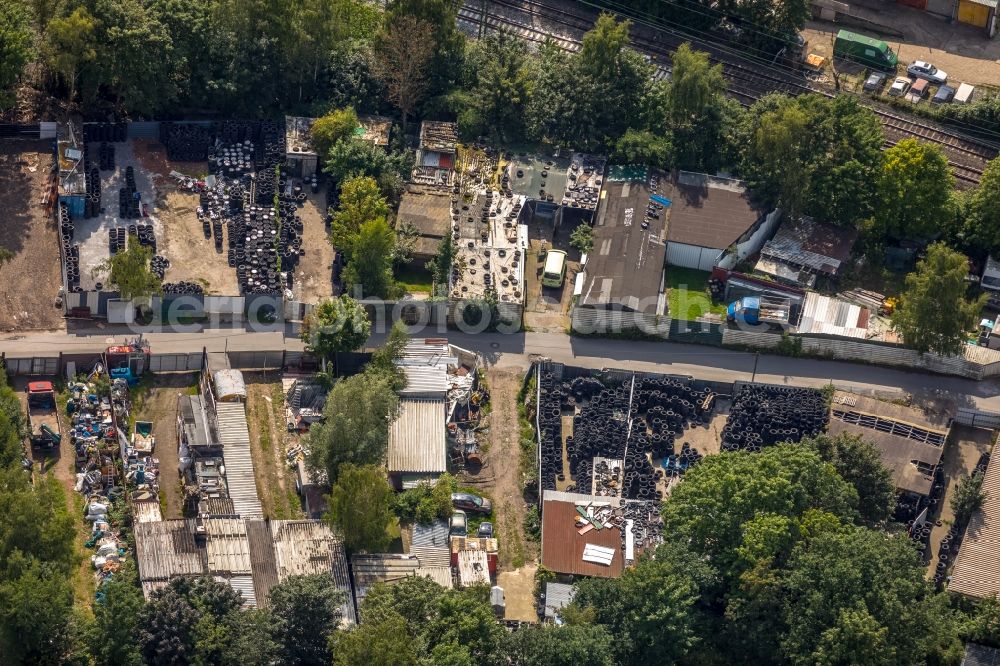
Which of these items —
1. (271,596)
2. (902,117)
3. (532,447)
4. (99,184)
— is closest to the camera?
(271,596)

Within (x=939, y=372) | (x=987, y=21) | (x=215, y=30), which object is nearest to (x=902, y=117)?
(x=987, y=21)

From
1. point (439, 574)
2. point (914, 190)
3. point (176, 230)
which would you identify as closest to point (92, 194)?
point (176, 230)

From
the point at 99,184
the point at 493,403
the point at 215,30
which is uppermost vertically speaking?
the point at 215,30

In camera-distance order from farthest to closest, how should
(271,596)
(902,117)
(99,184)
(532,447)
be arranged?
(902,117) → (99,184) → (532,447) → (271,596)

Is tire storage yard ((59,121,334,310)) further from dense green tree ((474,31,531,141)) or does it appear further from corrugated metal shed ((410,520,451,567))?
corrugated metal shed ((410,520,451,567))

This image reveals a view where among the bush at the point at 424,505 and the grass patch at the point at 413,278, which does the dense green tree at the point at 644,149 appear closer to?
the grass patch at the point at 413,278

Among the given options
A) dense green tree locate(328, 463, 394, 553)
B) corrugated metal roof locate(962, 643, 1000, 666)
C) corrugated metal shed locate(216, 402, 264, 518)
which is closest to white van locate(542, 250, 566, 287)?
dense green tree locate(328, 463, 394, 553)

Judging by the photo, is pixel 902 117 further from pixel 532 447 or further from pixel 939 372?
pixel 532 447
